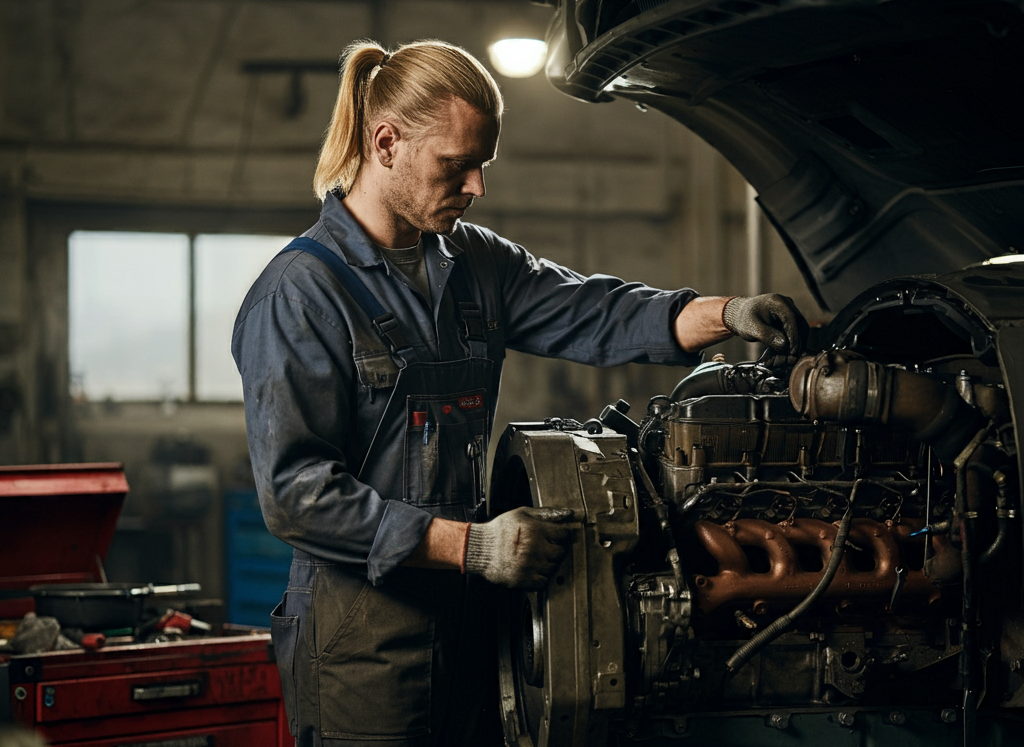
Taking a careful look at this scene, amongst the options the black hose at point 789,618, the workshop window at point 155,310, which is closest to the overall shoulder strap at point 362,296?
the black hose at point 789,618

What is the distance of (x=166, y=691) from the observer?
2842mm

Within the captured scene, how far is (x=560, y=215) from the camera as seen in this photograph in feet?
23.5

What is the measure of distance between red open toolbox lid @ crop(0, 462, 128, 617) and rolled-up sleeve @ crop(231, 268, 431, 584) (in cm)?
141

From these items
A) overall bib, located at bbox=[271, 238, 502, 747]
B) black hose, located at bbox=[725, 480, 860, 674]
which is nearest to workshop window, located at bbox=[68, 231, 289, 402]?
overall bib, located at bbox=[271, 238, 502, 747]

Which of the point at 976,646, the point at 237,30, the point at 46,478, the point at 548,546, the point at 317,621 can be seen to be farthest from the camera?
the point at 237,30

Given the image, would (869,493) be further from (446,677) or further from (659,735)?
(446,677)

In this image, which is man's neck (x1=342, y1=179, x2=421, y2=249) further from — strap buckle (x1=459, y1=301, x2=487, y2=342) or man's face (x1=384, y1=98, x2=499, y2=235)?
strap buckle (x1=459, y1=301, x2=487, y2=342)

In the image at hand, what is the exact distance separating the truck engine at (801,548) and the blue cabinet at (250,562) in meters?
4.35

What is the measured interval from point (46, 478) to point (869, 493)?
2.41 meters

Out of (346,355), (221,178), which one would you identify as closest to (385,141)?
(346,355)

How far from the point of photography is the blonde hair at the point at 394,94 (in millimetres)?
2045

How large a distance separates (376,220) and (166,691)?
5.01 feet

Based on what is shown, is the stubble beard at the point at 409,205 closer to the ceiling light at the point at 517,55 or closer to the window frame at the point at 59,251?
the ceiling light at the point at 517,55

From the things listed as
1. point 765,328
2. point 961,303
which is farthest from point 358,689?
point 961,303
